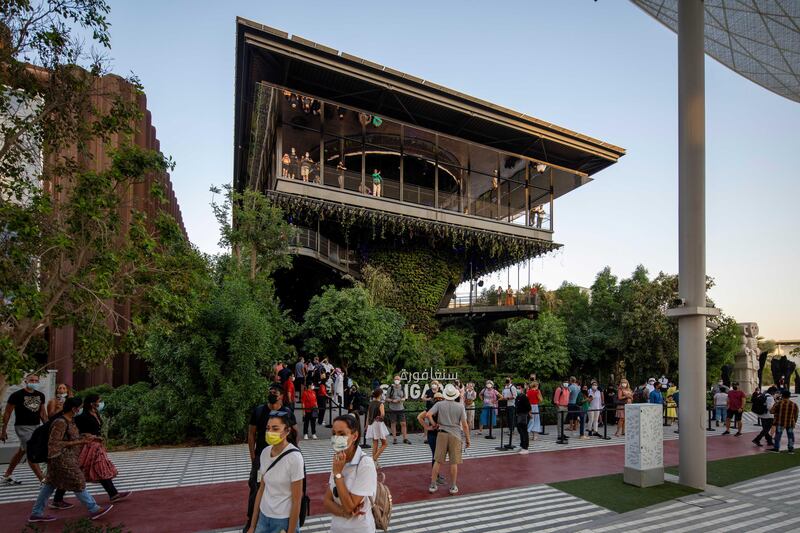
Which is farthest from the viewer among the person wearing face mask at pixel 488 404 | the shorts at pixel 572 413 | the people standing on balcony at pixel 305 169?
the people standing on balcony at pixel 305 169

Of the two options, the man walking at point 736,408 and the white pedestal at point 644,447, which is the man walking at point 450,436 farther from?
the man walking at point 736,408

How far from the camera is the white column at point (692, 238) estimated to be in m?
8.34

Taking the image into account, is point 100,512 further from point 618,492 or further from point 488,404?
point 488,404

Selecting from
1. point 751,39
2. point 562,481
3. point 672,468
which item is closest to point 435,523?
point 562,481

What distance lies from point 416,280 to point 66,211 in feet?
67.6

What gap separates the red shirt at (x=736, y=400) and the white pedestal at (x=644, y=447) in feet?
27.7

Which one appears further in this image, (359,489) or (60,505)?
(60,505)

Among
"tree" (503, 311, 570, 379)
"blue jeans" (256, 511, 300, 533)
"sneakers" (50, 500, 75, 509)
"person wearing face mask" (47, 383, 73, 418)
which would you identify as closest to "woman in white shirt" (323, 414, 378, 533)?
"blue jeans" (256, 511, 300, 533)

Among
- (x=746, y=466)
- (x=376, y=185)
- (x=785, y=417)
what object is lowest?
(x=746, y=466)

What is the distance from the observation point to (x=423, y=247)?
26.1 metres

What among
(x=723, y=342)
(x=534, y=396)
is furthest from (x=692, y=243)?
(x=723, y=342)

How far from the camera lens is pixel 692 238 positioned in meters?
8.59

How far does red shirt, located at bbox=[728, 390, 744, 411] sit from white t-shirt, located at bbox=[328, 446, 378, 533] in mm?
15481

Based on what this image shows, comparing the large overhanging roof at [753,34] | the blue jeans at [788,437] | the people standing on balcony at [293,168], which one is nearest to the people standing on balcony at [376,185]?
the people standing on balcony at [293,168]
